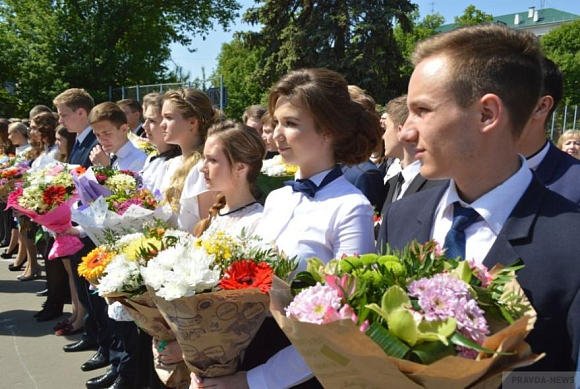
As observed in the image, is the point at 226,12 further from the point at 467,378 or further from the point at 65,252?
the point at 467,378

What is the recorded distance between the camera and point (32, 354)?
5.25m

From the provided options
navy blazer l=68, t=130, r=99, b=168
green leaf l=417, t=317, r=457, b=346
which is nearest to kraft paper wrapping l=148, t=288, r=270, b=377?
green leaf l=417, t=317, r=457, b=346

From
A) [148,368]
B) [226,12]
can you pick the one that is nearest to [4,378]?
[148,368]

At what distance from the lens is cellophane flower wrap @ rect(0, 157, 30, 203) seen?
7.73m

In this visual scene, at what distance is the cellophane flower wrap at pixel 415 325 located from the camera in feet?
3.82

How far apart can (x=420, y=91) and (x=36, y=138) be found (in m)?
7.37

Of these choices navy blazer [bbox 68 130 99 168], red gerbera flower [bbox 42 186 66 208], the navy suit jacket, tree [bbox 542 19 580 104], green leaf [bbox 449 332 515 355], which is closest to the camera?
green leaf [bbox 449 332 515 355]

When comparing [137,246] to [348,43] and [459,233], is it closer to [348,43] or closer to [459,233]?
[459,233]

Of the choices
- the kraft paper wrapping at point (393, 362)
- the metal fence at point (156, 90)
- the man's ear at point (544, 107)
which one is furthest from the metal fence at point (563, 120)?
the kraft paper wrapping at point (393, 362)

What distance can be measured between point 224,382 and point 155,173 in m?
2.99

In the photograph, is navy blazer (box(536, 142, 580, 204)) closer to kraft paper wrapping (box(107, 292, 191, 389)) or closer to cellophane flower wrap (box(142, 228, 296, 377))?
cellophane flower wrap (box(142, 228, 296, 377))

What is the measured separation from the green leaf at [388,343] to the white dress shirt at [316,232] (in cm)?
95

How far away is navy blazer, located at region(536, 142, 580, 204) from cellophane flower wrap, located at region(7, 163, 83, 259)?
367 centimetres

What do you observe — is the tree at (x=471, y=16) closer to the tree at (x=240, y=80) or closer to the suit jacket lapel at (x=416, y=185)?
the tree at (x=240, y=80)
